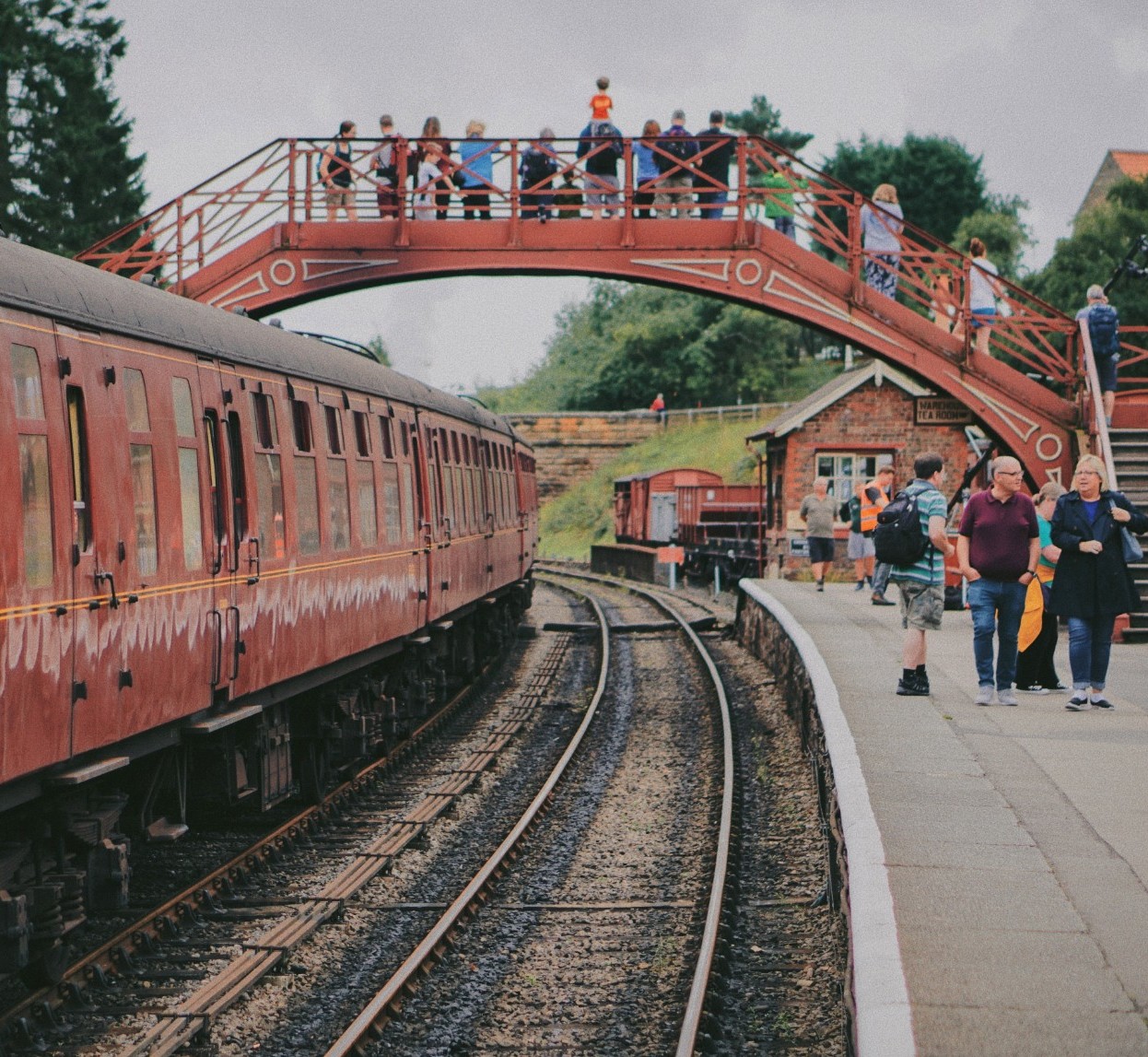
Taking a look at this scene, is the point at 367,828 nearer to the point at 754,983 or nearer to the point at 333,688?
the point at 333,688

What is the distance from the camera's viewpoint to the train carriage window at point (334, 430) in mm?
10648

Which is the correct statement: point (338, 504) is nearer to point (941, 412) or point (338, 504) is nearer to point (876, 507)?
point (876, 507)

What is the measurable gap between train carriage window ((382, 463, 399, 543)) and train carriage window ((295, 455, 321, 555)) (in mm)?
1917

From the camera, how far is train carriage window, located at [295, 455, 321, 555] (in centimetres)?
973

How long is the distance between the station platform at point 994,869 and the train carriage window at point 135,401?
350 centimetres

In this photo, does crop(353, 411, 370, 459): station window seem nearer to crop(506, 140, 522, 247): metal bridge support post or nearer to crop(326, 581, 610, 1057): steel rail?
crop(326, 581, 610, 1057): steel rail

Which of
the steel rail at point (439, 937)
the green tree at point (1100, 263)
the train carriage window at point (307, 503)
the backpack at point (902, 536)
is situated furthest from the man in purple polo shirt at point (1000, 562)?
the green tree at point (1100, 263)

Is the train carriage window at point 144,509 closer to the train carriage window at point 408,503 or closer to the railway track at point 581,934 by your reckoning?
the railway track at point 581,934

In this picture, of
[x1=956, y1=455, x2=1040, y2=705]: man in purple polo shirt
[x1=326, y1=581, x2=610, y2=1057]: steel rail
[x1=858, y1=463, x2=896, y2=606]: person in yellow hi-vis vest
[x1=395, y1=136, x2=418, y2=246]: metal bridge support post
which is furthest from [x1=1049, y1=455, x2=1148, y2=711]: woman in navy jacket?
[x1=395, y1=136, x2=418, y2=246]: metal bridge support post

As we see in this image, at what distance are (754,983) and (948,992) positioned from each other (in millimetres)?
2129

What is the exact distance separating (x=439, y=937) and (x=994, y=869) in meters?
2.54

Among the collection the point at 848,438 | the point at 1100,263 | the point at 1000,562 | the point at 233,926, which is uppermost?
the point at 1100,263

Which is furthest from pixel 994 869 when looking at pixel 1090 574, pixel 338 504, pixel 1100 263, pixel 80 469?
pixel 1100 263

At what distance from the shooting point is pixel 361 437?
38.1 ft
